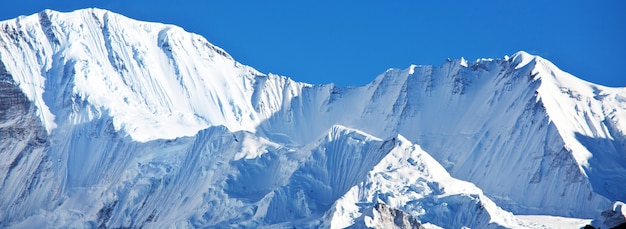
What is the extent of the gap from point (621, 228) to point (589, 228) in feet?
8.20

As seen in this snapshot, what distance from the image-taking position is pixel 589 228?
128 m

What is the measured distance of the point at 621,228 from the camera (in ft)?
416
